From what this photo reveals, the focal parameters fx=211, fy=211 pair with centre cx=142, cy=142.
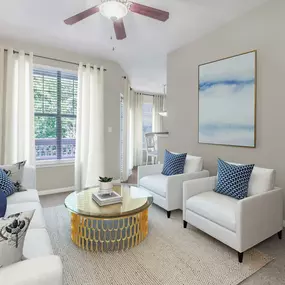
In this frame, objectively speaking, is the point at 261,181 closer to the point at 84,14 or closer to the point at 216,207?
the point at 216,207

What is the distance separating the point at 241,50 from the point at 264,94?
0.74m

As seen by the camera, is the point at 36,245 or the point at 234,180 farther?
the point at 234,180

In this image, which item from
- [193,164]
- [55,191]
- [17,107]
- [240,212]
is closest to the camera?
[240,212]

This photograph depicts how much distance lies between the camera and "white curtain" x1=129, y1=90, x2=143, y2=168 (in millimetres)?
7090

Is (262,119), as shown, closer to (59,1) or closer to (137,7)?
(137,7)

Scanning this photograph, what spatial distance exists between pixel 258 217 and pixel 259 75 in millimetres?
1813

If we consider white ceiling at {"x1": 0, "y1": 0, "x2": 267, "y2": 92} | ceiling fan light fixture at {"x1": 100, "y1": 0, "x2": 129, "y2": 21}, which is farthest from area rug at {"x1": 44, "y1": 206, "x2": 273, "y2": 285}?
white ceiling at {"x1": 0, "y1": 0, "x2": 267, "y2": 92}

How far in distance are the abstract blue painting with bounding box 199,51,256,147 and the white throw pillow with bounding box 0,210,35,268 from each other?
9.17 ft

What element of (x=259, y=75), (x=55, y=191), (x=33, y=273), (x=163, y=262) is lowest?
(x=163, y=262)

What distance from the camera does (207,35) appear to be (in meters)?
Result: 3.41

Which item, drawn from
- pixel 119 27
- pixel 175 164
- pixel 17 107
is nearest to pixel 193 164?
pixel 175 164

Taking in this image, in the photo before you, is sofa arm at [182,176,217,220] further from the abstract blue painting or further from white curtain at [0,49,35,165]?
white curtain at [0,49,35,165]

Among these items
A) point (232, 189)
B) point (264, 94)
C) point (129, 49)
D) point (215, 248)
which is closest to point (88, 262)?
point (215, 248)

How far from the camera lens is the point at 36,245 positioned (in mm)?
1451
